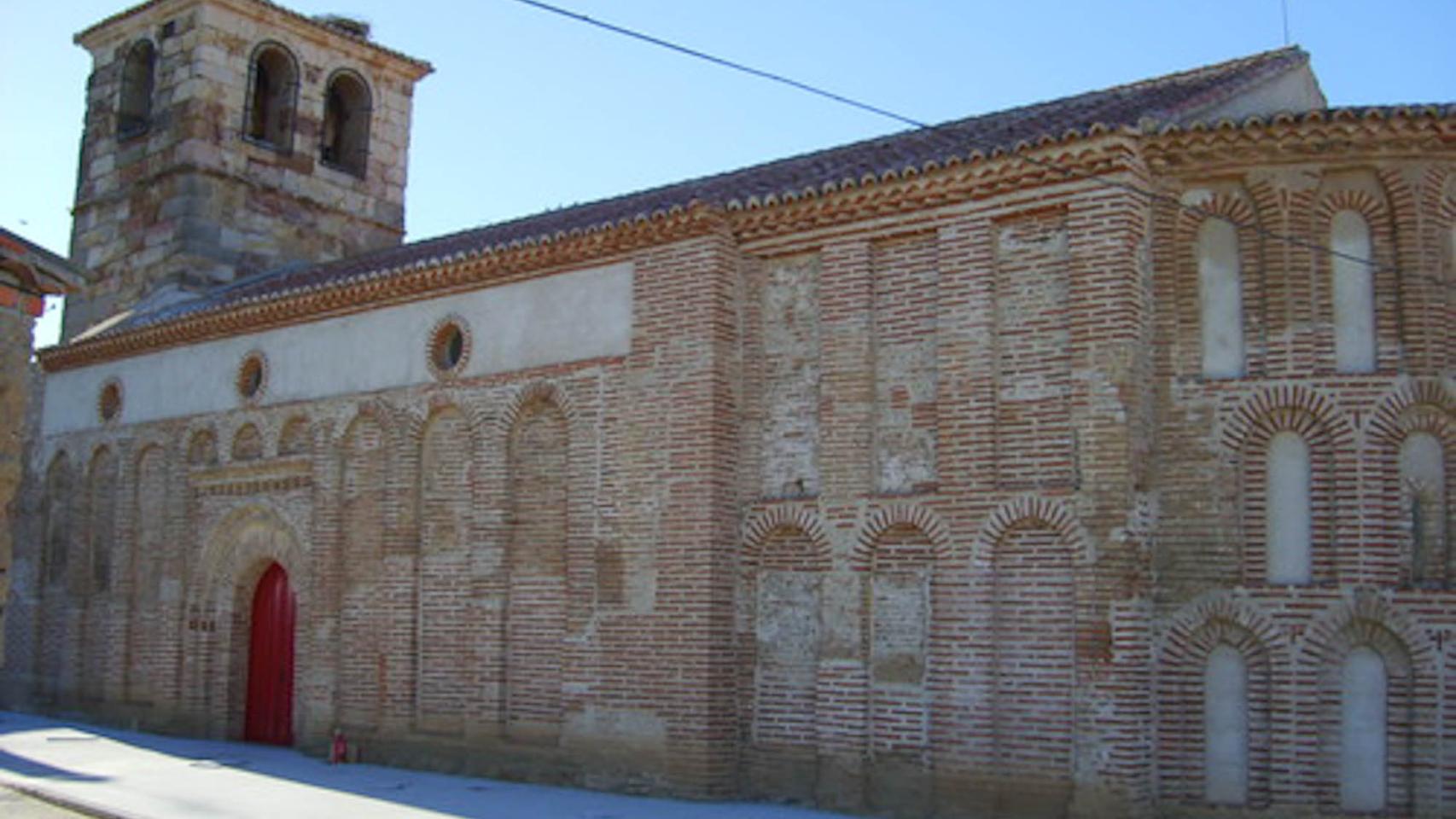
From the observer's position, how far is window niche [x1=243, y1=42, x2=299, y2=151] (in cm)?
2248

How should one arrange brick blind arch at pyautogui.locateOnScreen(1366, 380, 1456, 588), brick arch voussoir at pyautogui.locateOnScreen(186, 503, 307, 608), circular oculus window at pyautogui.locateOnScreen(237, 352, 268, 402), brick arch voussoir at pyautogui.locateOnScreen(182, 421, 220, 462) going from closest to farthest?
brick blind arch at pyautogui.locateOnScreen(1366, 380, 1456, 588) < brick arch voussoir at pyautogui.locateOnScreen(186, 503, 307, 608) < circular oculus window at pyautogui.locateOnScreen(237, 352, 268, 402) < brick arch voussoir at pyautogui.locateOnScreen(182, 421, 220, 462)

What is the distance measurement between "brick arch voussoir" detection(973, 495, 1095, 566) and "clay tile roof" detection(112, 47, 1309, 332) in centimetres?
267

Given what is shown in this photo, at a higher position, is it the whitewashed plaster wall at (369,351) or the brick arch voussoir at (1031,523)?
the whitewashed plaster wall at (369,351)

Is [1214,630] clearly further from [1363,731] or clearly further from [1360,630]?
[1363,731]

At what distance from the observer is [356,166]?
2362 cm

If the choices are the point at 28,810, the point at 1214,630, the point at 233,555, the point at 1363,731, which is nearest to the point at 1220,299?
the point at 1214,630

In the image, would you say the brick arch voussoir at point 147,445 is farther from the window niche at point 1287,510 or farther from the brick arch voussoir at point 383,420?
the window niche at point 1287,510

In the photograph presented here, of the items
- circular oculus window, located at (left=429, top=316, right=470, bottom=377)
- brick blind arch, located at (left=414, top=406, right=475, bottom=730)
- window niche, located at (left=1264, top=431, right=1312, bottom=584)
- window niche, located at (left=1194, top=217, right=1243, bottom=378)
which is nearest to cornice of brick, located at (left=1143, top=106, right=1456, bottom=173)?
window niche, located at (left=1194, top=217, right=1243, bottom=378)

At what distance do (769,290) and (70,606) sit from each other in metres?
11.3

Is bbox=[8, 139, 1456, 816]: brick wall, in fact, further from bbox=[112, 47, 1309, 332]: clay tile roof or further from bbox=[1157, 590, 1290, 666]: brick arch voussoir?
bbox=[112, 47, 1309, 332]: clay tile roof

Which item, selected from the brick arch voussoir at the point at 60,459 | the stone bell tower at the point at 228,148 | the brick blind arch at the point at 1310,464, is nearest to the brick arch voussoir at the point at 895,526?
the brick blind arch at the point at 1310,464

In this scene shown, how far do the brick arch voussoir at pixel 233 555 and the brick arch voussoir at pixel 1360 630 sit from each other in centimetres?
1072

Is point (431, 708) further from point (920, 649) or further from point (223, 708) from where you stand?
point (920, 649)

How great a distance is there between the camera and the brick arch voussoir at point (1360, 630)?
1043cm
